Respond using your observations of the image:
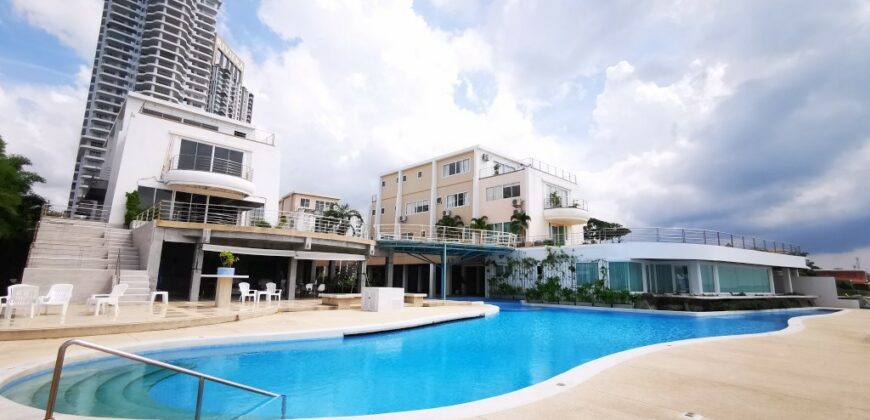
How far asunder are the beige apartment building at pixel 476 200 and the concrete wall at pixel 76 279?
1556cm

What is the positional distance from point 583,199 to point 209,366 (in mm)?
30437

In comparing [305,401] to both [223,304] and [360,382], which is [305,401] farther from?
[223,304]

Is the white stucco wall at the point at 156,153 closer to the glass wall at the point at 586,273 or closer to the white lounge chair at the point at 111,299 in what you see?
the white lounge chair at the point at 111,299

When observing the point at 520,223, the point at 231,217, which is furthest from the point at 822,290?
the point at 231,217

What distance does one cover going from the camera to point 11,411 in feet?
9.91

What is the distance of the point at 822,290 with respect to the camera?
28.3 metres

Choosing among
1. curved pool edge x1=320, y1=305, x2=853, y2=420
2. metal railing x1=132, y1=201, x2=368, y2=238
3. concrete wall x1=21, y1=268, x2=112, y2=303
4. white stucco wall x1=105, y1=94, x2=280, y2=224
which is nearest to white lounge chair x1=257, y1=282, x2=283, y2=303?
metal railing x1=132, y1=201, x2=368, y2=238

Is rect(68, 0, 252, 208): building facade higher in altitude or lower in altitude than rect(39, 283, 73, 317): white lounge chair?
higher

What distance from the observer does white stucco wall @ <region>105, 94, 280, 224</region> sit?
18234 millimetres

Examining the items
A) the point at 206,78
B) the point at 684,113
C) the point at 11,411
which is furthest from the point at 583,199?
the point at 206,78

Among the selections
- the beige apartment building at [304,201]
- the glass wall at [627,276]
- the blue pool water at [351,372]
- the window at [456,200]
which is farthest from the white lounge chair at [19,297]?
the beige apartment building at [304,201]

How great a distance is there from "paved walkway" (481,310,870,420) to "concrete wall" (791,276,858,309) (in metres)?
28.0

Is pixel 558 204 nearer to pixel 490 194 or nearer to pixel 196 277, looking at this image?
pixel 490 194

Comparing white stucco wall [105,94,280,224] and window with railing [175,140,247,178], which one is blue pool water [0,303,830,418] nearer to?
white stucco wall [105,94,280,224]
